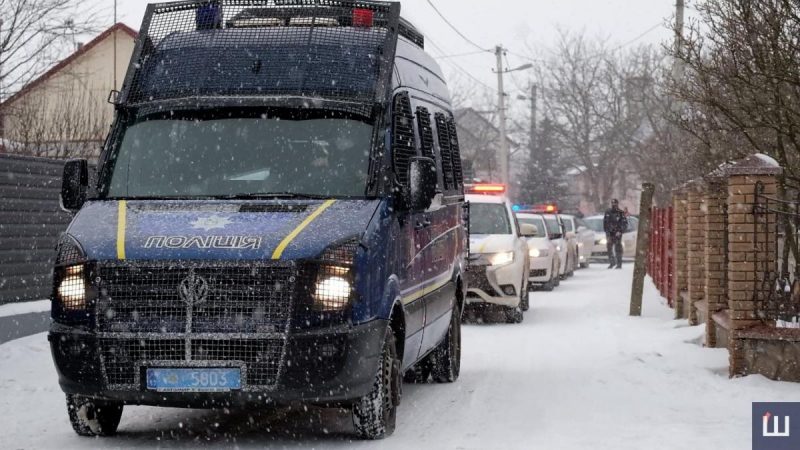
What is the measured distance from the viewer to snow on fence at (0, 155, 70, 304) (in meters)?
14.7

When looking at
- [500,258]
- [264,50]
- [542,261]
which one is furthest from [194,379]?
[542,261]

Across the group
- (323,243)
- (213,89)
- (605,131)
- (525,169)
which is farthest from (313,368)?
(525,169)

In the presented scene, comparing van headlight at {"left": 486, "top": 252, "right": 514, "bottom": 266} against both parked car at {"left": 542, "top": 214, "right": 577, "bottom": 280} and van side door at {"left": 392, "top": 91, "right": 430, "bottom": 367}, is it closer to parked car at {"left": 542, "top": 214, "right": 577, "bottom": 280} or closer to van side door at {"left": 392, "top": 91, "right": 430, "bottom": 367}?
van side door at {"left": 392, "top": 91, "right": 430, "bottom": 367}

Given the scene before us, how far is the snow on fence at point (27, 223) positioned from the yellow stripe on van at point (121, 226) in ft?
23.2

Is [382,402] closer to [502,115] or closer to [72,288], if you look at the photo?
[72,288]

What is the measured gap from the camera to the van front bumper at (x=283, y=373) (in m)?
7.16

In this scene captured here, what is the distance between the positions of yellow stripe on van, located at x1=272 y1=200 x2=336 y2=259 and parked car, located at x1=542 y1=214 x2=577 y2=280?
20.6 metres

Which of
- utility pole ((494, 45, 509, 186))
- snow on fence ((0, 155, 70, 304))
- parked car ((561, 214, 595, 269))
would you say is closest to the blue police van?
snow on fence ((0, 155, 70, 304))

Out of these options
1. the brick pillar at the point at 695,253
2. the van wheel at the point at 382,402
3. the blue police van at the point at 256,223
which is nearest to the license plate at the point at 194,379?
the blue police van at the point at 256,223

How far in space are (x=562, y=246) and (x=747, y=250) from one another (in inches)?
758

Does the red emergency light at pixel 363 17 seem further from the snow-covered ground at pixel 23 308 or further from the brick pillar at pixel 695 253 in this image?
the brick pillar at pixel 695 253

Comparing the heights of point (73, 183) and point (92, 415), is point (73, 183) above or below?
Result: above

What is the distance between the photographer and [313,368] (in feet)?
23.6

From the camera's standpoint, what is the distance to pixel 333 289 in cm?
722
